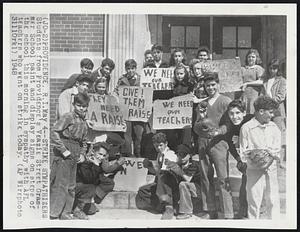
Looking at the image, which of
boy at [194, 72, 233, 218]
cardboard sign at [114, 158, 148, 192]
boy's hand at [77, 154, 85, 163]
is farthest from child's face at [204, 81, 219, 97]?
boy's hand at [77, 154, 85, 163]

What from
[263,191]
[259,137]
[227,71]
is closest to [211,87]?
[227,71]

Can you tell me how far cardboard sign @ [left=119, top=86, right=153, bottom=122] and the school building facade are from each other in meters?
0.04

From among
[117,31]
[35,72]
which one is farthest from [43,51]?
[117,31]

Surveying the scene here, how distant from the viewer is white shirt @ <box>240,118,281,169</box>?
1.44 m

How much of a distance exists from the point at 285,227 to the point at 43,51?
663 millimetres

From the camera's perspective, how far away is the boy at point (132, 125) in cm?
143

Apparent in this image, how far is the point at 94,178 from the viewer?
1.43 meters

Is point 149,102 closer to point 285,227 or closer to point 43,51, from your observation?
point 43,51

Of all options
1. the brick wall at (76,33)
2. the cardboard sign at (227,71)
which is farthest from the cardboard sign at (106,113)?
Answer: the cardboard sign at (227,71)

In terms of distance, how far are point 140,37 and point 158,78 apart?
0.10 m

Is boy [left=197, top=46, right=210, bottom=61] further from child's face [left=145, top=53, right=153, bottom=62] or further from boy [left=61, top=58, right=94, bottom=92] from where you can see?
boy [left=61, top=58, right=94, bottom=92]

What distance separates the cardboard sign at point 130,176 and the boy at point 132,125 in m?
0.02

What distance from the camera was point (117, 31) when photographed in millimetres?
1424

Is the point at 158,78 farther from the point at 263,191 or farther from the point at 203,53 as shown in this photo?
the point at 263,191
